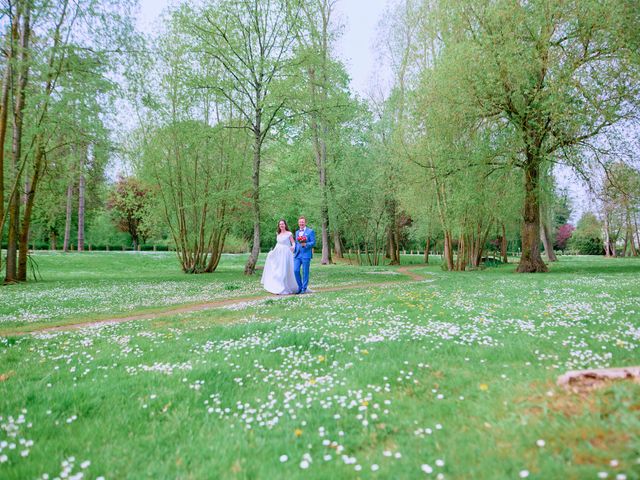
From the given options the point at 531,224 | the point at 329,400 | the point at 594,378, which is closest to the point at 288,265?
the point at 329,400

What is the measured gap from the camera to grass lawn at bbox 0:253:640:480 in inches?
124

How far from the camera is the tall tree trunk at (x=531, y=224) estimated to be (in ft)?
75.4

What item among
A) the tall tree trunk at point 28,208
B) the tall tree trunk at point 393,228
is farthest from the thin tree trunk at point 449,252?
the tall tree trunk at point 28,208

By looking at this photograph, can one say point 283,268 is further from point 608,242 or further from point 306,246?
point 608,242

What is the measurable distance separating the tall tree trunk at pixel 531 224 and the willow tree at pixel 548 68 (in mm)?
151

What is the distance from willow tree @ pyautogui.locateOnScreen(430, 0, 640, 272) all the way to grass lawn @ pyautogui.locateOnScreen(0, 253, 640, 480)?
1528cm

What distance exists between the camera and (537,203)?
2338 cm

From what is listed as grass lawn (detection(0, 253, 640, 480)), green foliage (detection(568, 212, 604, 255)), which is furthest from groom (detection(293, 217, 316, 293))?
green foliage (detection(568, 212, 604, 255))

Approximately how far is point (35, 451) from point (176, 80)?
83.0 ft

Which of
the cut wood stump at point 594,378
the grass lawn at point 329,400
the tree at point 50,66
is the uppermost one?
the tree at point 50,66

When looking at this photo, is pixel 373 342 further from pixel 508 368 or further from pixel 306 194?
pixel 306 194

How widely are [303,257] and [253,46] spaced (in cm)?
1574

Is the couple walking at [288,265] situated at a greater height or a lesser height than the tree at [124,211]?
lesser

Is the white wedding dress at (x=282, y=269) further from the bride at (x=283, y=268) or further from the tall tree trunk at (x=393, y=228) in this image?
the tall tree trunk at (x=393, y=228)
